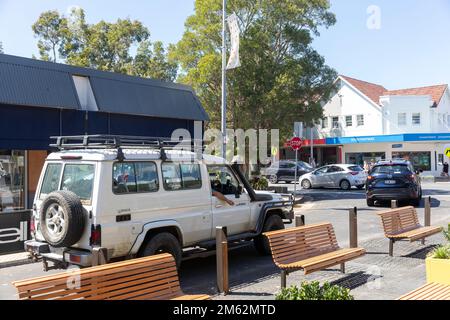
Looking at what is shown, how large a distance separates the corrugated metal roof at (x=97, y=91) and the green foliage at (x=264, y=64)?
14.7 ft

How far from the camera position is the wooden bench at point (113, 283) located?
405cm

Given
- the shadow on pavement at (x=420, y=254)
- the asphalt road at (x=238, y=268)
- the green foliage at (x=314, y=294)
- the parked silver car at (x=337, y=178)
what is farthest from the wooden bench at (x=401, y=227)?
the parked silver car at (x=337, y=178)

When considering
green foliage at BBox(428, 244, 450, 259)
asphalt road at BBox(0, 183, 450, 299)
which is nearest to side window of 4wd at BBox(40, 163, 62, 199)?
asphalt road at BBox(0, 183, 450, 299)

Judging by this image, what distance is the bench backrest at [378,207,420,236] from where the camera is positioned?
29.5 ft

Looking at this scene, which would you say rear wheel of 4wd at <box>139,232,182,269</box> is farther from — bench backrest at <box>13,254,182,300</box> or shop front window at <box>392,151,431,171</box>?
shop front window at <box>392,151,431,171</box>

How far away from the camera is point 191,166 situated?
317 inches

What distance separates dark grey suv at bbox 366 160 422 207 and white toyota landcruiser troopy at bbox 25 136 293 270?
10.4 m

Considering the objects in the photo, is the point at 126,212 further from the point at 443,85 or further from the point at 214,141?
the point at 443,85

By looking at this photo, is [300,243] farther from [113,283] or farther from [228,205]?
[113,283]

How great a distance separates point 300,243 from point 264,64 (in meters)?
16.3

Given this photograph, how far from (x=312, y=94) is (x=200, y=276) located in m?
18.0

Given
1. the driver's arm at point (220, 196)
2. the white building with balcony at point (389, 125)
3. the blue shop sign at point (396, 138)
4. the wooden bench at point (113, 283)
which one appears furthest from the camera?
the white building with balcony at point (389, 125)

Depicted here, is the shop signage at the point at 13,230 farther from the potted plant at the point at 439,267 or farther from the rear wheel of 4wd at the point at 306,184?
the rear wheel of 4wd at the point at 306,184

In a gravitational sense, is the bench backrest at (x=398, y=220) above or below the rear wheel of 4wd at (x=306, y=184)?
above
